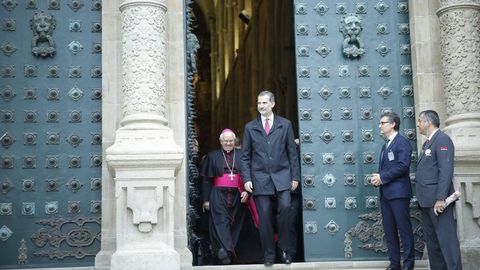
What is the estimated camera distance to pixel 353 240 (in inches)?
480

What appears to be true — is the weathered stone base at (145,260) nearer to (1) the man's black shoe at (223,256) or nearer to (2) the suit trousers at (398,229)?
(1) the man's black shoe at (223,256)

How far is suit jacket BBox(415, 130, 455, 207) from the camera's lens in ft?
33.5

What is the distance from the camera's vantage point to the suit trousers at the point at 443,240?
33.2 feet

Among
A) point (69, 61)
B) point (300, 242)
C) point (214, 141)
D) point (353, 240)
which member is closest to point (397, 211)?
point (353, 240)

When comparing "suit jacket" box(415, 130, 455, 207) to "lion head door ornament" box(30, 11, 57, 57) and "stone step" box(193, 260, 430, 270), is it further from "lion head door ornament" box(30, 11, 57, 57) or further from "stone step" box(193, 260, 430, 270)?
"lion head door ornament" box(30, 11, 57, 57)

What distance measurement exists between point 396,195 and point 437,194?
70cm

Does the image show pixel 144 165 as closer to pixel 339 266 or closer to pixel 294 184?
pixel 294 184

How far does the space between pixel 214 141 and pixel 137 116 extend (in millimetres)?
25662

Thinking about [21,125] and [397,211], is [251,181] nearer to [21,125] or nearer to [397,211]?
[397,211]

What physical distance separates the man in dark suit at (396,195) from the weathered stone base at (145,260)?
2.63m

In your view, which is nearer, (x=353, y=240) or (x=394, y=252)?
(x=394, y=252)

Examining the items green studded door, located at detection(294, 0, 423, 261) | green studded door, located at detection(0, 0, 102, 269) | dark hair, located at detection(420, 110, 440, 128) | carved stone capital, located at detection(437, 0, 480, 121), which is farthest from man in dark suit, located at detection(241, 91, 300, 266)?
carved stone capital, located at detection(437, 0, 480, 121)

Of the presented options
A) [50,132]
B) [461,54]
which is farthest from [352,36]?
[50,132]

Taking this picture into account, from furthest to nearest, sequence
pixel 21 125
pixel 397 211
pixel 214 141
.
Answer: pixel 214 141 → pixel 21 125 → pixel 397 211
